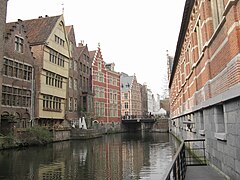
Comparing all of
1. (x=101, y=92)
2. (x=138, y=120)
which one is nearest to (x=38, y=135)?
(x=101, y=92)

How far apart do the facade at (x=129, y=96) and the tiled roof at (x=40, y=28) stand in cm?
5256

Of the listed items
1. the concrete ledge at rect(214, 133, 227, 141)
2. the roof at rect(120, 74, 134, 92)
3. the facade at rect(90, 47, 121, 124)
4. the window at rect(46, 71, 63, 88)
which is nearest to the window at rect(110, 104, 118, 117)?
the facade at rect(90, 47, 121, 124)

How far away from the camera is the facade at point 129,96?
87.8 metres

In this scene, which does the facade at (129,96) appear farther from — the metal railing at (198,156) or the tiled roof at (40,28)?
the metal railing at (198,156)

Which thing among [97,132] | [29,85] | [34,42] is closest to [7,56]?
[29,85]

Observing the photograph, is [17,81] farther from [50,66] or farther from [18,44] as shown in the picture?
[50,66]

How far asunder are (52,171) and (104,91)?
48.4 metres

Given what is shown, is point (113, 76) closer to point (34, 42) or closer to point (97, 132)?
point (97, 132)

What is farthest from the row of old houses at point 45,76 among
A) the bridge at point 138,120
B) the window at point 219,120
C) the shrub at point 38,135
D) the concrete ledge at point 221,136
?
the concrete ledge at point 221,136

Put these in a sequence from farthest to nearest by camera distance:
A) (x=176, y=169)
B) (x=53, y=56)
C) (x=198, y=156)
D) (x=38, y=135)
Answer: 1. (x=53, y=56)
2. (x=38, y=135)
3. (x=198, y=156)
4. (x=176, y=169)

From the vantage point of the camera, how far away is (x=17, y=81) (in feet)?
94.0

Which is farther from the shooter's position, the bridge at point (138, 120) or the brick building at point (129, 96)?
the brick building at point (129, 96)

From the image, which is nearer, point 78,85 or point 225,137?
point 225,137

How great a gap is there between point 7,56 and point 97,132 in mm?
19984
